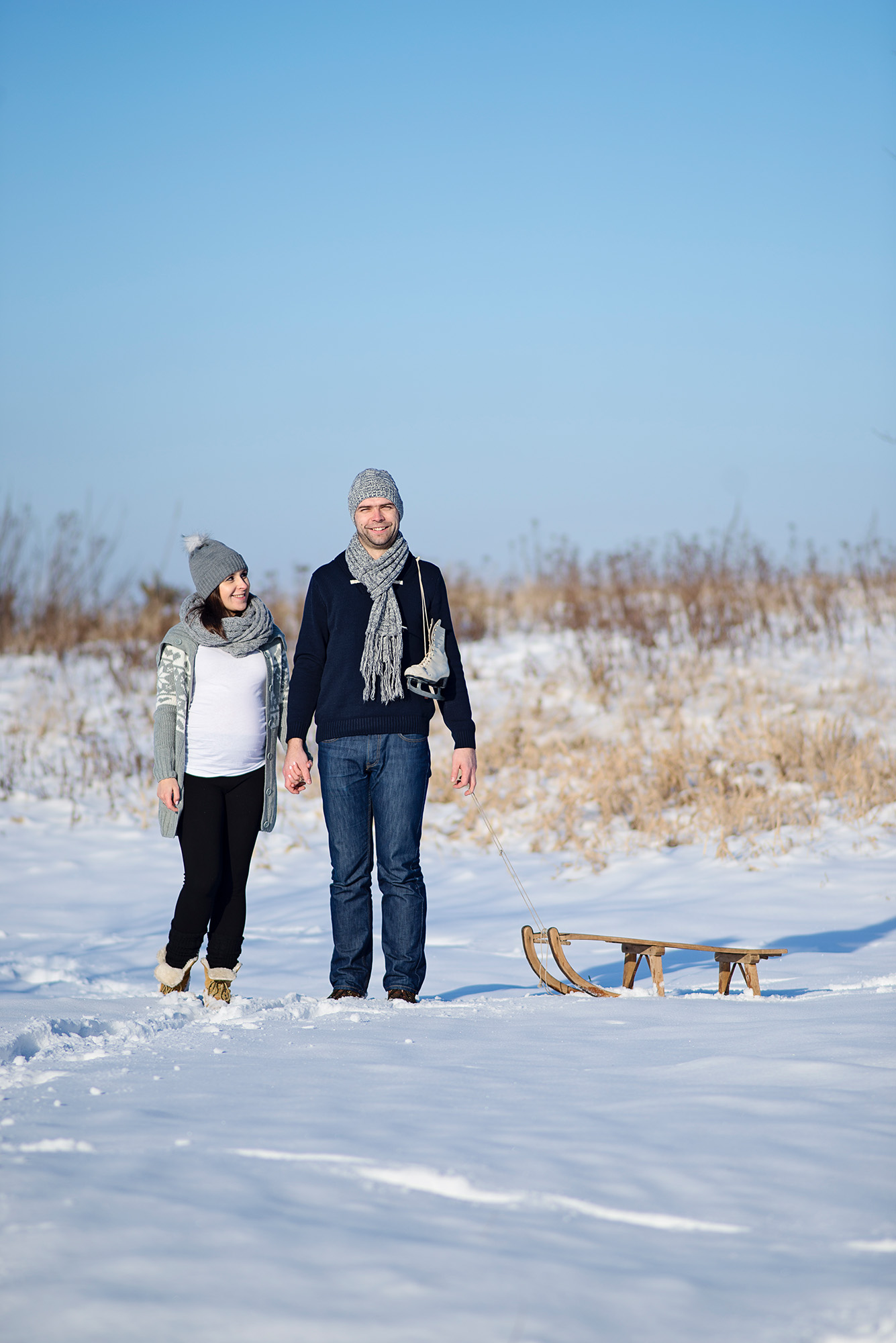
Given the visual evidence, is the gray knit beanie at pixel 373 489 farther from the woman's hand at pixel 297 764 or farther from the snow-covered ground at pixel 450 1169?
the snow-covered ground at pixel 450 1169

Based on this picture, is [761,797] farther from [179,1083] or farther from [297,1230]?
[297,1230]

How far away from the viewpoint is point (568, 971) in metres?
4.46

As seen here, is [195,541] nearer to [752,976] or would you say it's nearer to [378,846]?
[378,846]

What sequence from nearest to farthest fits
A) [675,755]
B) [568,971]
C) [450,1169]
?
[450,1169] < [568,971] < [675,755]

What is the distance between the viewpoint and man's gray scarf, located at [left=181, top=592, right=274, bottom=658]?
407 centimetres

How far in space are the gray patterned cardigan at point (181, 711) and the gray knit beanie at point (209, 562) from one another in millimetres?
180

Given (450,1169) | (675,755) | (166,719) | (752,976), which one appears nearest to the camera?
(450,1169)

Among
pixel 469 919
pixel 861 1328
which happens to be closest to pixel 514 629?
pixel 469 919

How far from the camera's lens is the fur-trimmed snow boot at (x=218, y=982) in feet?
13.3

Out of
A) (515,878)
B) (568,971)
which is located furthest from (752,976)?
(515,878)

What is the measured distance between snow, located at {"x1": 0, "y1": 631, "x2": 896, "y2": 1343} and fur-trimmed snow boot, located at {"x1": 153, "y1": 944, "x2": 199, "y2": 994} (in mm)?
118

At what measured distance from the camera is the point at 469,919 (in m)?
6.84

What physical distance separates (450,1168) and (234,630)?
2.40 m

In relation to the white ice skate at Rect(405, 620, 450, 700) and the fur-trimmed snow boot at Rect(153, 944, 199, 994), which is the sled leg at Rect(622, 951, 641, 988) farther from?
the fur-trimmed snow boot at Rect(153, 944, 199, 994)
